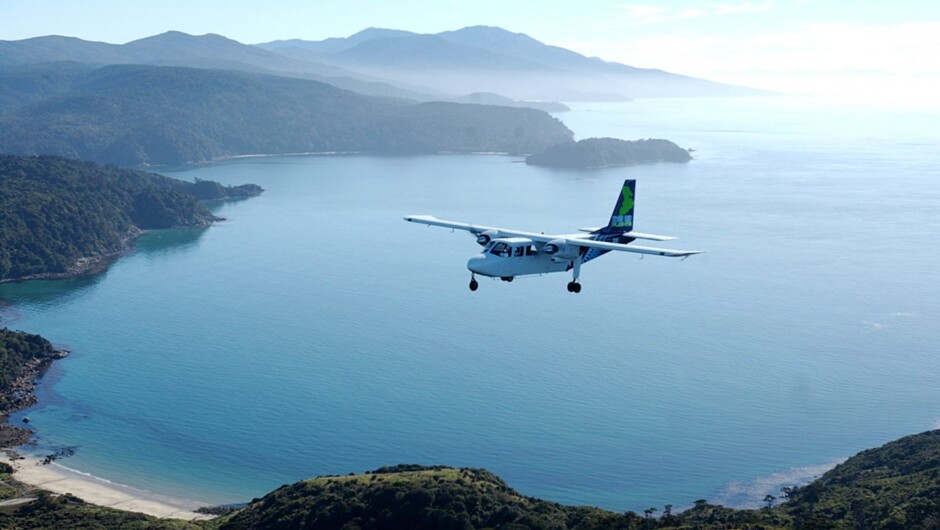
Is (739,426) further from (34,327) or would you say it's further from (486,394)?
(34,327)

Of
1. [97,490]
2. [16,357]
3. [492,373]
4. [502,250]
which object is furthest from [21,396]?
[502,250]

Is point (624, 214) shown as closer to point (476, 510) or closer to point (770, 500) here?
point (476, 510)

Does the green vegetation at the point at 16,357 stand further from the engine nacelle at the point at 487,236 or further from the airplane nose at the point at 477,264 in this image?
the airplane nose at the point at 477,264

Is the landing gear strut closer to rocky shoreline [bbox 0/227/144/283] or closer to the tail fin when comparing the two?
the tail fin

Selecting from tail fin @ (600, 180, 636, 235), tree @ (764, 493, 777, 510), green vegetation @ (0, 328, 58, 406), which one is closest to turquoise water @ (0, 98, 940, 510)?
green vegetation @ (0, 328, 58, 406)

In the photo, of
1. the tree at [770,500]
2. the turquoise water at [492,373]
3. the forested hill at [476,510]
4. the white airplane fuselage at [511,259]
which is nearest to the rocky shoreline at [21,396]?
the turquoise water at [492,373]

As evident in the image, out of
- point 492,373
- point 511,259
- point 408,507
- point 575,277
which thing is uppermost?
point 511,259
